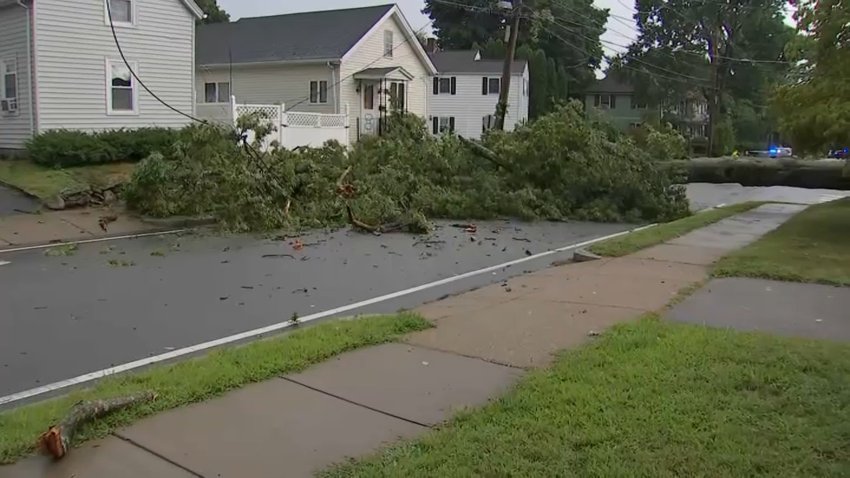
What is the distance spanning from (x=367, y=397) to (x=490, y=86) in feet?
144

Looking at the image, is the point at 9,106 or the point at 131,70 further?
the point at 131,70

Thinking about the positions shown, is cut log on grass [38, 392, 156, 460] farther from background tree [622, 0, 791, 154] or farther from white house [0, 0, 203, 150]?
background tree [622, 0, 791, 154]

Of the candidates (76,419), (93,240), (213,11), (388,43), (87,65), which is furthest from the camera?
(213,11)

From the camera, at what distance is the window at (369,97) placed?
34500mm

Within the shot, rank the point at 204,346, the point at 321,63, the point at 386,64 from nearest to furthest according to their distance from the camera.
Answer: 1. the point at 204,346
2. the point at 321,63
3. the point at 386,64

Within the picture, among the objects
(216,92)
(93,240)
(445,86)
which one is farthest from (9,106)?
(445,86)

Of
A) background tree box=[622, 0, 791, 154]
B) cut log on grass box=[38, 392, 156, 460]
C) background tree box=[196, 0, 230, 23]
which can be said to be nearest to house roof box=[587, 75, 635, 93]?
background tree box=[622, 0, 791, 154]

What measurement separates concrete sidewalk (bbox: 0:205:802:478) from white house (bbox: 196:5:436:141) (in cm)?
2523

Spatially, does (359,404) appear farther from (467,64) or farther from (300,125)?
(467,64)

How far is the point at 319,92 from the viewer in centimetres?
3300

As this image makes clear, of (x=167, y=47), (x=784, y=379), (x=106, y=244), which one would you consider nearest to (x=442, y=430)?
(x=784, y=379)

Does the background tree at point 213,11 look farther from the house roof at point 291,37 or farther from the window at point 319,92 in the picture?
the window at point 319,92

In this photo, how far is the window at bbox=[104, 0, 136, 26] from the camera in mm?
21828

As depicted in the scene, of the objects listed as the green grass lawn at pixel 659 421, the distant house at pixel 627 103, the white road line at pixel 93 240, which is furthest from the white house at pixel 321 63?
the distant house at pixel 627 103
